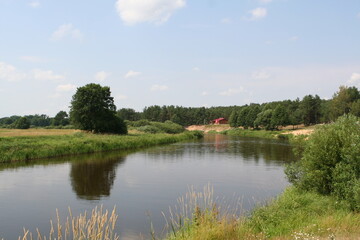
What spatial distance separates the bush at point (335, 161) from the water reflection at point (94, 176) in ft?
42.5

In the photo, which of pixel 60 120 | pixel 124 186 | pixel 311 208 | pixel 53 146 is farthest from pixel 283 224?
pixel 60 120

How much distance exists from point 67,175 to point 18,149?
11204 millimetres

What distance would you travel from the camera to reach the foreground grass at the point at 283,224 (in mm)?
9672

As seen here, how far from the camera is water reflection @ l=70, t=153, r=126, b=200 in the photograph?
21.9 meters

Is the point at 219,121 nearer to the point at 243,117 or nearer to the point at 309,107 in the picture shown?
the point at 243,117

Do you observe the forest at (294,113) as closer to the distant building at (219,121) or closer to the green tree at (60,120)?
the green tree at (60,120)

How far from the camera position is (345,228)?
10062mm

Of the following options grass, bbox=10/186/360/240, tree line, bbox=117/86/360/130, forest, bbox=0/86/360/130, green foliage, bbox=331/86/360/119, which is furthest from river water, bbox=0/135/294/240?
green foliage, bbox=331/86/360/119

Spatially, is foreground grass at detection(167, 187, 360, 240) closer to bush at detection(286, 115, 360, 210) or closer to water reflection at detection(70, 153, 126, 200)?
bush at detection(286, 115, 360, 210)

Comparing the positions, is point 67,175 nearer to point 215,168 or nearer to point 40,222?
point 40,222

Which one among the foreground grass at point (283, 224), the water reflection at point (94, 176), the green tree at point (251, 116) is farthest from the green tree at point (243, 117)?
the foreground grass at point (283, 224)

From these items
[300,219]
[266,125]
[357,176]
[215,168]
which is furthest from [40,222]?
[266,125]

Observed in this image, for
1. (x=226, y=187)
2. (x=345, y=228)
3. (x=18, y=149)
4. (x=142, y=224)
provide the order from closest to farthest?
(x=345, y=228), (x=142, y=224), (x=226, y=187), (x=18, y=149)

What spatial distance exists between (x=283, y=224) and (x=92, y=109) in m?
54.9
